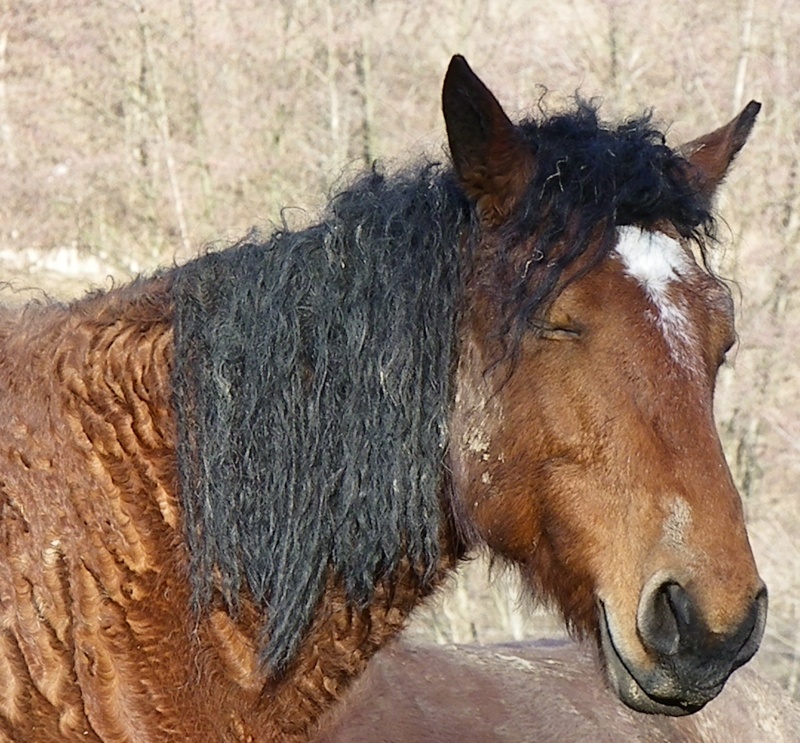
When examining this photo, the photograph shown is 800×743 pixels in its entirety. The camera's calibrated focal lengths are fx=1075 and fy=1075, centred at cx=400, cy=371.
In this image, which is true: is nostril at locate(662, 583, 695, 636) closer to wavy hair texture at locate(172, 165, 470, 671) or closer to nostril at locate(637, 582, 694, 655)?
nostril at locate(637, 582, 694, 655)

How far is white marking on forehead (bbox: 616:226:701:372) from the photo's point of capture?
92.5 inches

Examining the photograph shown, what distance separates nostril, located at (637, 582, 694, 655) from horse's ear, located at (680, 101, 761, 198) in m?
1.14

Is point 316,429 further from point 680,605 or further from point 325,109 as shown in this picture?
point 325,109

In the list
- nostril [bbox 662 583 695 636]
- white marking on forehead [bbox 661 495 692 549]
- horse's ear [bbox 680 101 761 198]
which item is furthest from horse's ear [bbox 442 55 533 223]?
nostril [bbox 662 583 695 636]

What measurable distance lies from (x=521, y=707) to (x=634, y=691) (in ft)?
8.47

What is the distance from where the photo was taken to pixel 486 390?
8.06ft

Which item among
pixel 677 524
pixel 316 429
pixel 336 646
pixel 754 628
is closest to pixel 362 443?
pixel 316 429

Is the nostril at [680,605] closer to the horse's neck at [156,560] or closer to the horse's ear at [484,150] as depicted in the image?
the horse's neck at [156,560]

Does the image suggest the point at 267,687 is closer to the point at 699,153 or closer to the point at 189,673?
the point at 189,673

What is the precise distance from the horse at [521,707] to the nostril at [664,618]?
2.18 m

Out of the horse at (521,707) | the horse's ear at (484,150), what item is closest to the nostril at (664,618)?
the horse's ear at (484,150)

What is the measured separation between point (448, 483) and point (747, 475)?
1086 centimetres

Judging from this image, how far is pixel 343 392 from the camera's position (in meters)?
2.47

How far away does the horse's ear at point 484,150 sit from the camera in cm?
242
